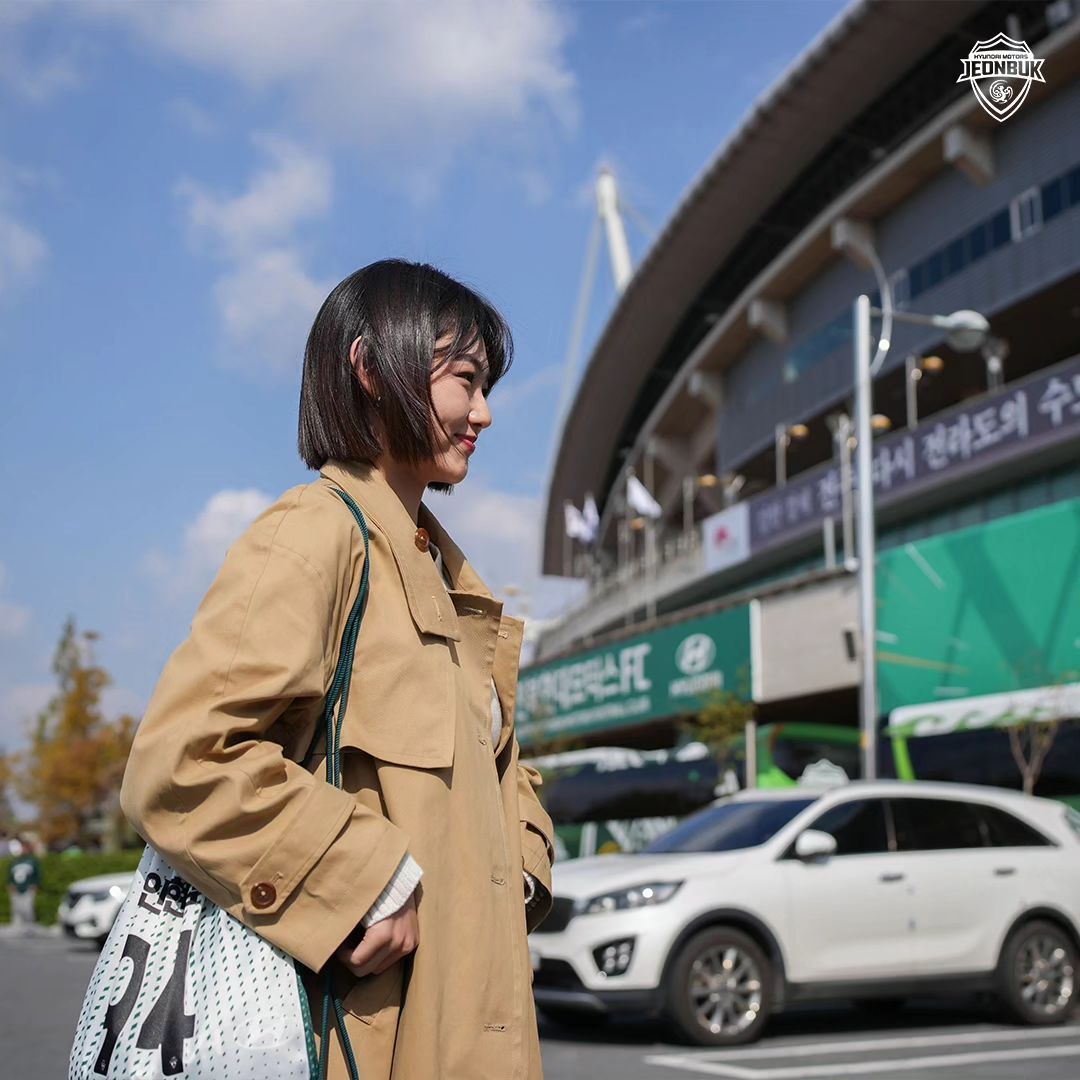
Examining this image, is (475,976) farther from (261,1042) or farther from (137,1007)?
(137,1007)

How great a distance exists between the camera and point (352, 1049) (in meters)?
1.81

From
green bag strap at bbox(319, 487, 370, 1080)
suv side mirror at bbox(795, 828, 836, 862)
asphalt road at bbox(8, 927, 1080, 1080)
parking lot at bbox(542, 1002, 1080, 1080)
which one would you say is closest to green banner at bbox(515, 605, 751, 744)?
asphalt road at bbox(8, 927, 1080, 1080)

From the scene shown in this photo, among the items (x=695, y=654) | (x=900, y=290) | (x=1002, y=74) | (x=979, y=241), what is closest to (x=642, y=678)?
(x=695, y=654)

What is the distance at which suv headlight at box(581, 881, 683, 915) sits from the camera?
8.86 m

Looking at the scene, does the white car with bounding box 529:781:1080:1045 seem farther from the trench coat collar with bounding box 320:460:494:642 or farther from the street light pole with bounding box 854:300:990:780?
the trench coat collar with bounding box 320:460:494:642

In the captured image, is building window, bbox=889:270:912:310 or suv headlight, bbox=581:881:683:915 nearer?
suv headlight, bbox=581:881:683:915

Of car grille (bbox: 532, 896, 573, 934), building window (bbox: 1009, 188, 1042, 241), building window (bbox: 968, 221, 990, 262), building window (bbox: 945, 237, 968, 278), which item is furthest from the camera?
building window (bbox: 945, 237, 968, 278)

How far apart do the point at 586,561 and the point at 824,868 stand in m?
54.4

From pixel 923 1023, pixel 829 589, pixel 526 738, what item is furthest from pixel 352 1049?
pixel 526 738

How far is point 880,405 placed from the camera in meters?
34.8

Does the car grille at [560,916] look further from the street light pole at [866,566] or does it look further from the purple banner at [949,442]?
the purple banner at [949,442]

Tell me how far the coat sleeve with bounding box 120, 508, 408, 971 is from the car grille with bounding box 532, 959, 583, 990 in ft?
24.4

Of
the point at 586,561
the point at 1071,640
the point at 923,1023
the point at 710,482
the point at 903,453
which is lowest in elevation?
the point at 923,1023

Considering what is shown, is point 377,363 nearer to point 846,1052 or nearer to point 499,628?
point 499,628
